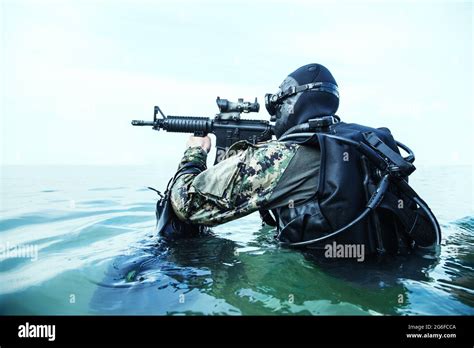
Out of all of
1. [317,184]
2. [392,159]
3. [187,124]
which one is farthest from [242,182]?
[187,124]

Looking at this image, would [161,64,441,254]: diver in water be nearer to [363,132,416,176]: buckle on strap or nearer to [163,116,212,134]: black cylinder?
[363,132,416,176]: buckle on strap

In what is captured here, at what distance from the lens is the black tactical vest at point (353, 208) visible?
2961mm

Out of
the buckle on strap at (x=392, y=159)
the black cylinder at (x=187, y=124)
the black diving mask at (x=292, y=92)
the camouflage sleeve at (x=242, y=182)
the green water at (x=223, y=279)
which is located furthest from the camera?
the black cylinder at (x=187, y=124)

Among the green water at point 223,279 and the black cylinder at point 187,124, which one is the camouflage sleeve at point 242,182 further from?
the black cylinder at point 187,124

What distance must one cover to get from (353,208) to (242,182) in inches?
37.9

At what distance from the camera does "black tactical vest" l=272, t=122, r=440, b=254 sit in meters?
2.96

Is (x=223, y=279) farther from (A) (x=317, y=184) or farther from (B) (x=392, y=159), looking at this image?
(B) (x=392, y=159)

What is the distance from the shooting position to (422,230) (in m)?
3.30

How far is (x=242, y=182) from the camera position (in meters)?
3.23

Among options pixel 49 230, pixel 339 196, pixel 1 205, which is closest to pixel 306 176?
pixel 339 196

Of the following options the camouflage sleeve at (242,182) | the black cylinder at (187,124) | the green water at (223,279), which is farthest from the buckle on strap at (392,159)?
the black cylinder at (187,124)

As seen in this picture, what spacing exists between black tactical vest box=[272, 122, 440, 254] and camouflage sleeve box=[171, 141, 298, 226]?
26cm
